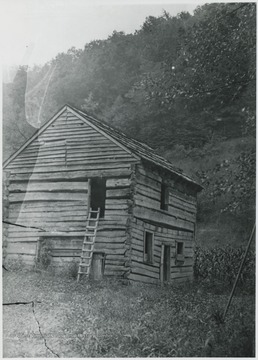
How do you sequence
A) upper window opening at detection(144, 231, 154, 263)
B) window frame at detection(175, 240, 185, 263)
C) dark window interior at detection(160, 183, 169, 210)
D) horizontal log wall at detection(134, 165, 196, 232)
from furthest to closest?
1. dark window interior at detection(160, 183, 169, 210)
2. upper window opening at detection(144, 231, 154, 263)
3. horizontal log wall at detection(134, 165, 196, 232)
4. window frame at detection(175, 240, 185, 263)

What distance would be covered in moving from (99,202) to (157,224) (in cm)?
115

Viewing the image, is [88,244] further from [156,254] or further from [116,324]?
[156,254]

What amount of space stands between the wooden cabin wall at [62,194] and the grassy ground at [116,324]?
2.16 ft

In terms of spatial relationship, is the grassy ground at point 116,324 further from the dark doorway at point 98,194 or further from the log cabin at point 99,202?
the dark doorway at point 98,194

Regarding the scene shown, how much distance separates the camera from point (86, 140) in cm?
670

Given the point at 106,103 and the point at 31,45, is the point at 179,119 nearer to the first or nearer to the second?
the point at 106,103

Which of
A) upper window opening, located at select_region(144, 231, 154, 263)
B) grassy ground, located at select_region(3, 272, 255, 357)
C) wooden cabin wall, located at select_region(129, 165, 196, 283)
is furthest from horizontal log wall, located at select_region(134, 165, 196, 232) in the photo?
grassy ground, located at select_region(3, 272, 255, 357)

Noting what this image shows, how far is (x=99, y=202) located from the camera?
7137 mm

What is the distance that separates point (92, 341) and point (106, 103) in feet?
11.2

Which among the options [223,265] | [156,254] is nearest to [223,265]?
[223,265]

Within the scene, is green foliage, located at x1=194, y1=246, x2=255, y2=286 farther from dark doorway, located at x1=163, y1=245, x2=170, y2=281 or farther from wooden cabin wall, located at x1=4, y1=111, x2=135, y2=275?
wooden cabin wall, located at x1=4, y1=111, x2=135, y2=275

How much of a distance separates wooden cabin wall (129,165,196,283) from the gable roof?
17.8 inches

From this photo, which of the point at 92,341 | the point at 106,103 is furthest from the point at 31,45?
the point at 92,341

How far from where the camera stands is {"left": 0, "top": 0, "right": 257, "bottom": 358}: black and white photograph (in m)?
5.49
